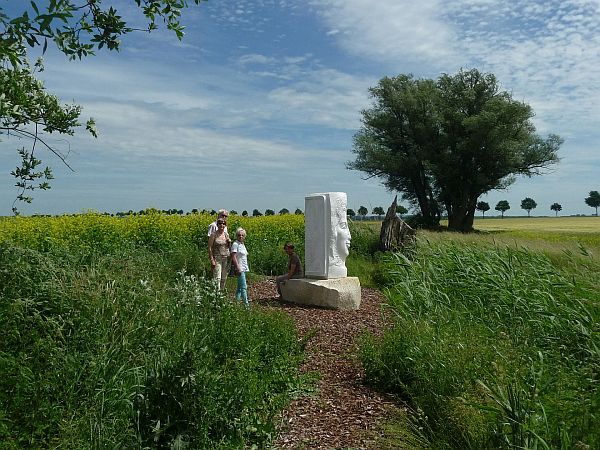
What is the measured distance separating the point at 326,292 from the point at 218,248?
1914 millimetres

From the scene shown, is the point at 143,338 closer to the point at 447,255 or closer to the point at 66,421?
the point at 66,421

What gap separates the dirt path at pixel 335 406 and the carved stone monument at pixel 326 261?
5.40 ft

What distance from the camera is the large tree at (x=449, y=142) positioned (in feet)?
99.6

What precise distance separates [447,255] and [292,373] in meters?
4.75

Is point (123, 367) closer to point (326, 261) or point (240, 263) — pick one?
point (240, 263)

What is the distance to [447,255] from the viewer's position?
32.0ft

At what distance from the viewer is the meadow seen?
12.6 feet

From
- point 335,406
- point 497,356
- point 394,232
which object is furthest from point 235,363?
point 394,232

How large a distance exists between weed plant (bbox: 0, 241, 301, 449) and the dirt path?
0.66 feet

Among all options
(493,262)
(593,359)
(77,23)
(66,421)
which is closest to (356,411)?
(593,359)

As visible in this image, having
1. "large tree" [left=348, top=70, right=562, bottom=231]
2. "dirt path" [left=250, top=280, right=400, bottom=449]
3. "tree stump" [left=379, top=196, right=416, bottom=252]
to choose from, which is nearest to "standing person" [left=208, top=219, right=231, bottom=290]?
"dirt path" [left=250, top=280, right=400, bottom=449]

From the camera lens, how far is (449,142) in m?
31.2

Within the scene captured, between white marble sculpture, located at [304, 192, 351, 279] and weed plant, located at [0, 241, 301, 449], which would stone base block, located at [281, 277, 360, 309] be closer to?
white marble sculpture, located at [304, 192, 351, 279]

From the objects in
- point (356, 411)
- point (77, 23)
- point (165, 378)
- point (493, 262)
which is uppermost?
point (77, 23)
